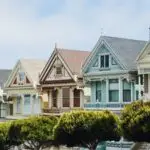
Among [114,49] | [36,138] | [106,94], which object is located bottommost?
[36,138]

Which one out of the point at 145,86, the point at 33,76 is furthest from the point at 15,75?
the point at 145,86

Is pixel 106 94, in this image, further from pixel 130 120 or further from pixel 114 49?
pixel 130 120

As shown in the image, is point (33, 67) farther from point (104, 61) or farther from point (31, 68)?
point (104, 61)

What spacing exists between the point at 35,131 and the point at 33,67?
16132 millimetres

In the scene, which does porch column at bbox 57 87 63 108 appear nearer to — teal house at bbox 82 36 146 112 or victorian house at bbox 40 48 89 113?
victorian house at bbox 40 48 89 113

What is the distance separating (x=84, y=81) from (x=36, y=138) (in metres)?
8.43

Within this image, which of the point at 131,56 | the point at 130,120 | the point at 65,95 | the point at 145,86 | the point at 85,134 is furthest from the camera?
the point at 65,95

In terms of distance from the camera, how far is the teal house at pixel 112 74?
5662cm

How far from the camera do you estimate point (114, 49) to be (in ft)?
189

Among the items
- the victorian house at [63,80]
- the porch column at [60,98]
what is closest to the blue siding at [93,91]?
the victorian house at [63,80]

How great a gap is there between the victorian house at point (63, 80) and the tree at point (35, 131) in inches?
254

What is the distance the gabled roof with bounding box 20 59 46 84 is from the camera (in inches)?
2731

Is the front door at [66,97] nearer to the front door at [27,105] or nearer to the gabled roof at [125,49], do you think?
the gabled roof at [125,49]

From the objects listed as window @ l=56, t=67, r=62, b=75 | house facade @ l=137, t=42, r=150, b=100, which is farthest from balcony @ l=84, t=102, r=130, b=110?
window @ l=56, t=67, r=62, b=75
